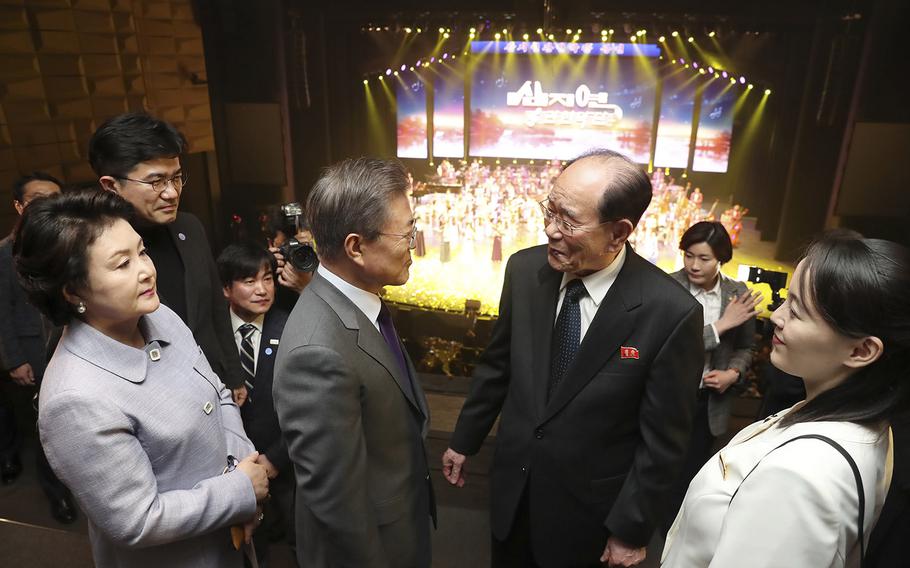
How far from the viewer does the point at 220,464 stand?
1.43 m

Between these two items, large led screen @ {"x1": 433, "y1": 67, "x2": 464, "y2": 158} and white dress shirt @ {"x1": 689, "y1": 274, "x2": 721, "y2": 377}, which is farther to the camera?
large led screen @ {"x1": 433, "y1": 67, "x2": 464, "y2": 158}

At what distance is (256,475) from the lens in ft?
4.74

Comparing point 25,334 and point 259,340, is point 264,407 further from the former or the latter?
point 25,334

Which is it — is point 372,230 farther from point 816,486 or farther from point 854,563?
point 854,563

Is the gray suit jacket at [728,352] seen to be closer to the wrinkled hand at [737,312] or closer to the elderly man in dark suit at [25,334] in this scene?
the wrinkled hand at [737,312]

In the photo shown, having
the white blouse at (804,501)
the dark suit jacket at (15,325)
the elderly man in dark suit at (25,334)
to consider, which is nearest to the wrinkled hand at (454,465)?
the white blouse at (804,501)

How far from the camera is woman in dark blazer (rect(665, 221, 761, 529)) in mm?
2447

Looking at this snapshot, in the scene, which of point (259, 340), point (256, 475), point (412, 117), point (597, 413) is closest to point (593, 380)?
point (597, 413)

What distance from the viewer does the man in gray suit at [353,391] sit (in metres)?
1.23

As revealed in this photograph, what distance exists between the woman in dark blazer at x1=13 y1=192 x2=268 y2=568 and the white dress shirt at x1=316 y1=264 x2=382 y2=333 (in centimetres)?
44

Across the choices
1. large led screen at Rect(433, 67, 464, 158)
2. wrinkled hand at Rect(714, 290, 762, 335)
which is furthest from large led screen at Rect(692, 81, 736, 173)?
wrinkled hand at Rect(714, 290, 762, 335)

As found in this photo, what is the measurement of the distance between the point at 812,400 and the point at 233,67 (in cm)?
558

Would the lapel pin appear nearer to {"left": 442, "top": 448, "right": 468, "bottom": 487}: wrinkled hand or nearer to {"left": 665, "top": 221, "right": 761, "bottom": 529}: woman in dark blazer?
{"left": 442, "top": 448, "right": 468, "bottom": 487}: wrinkled hand

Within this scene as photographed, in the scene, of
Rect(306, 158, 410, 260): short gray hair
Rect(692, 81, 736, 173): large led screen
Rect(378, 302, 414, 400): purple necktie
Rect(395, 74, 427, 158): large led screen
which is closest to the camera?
Rect(306, 158, 410, 260): short gray hair
